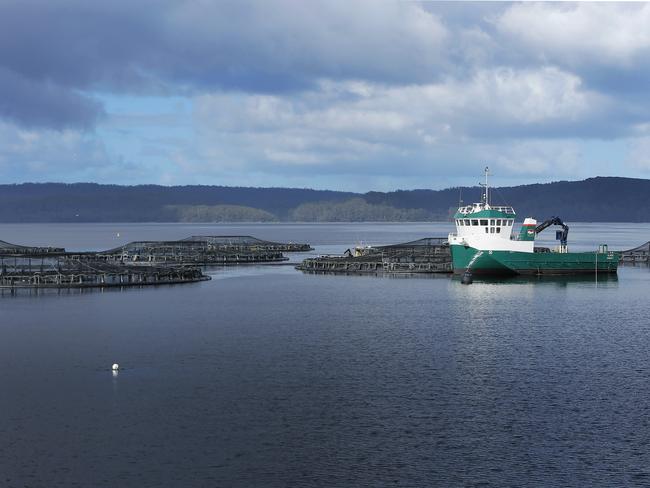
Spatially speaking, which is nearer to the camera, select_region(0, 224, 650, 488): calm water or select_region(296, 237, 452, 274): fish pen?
select_region(0, 224, 650, 488): calm water

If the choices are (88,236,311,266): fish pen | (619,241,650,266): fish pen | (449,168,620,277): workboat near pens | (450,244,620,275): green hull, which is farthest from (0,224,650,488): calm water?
(619,241,650,266): fish pen

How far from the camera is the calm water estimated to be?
3225 centimetres

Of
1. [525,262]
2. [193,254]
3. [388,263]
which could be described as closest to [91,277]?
[388,263]

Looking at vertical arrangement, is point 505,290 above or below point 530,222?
below

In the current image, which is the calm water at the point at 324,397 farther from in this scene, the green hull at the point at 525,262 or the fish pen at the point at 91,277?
the green hull at the point at 525,262

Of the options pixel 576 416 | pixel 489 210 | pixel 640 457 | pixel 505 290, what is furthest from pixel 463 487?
pixel 489 210

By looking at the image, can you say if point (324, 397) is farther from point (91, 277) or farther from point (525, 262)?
point (525, 262)

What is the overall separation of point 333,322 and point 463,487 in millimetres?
40132

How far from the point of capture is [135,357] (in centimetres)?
5344

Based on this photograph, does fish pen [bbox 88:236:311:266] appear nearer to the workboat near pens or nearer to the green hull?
the green hull

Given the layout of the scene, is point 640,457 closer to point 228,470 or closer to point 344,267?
point 228,470

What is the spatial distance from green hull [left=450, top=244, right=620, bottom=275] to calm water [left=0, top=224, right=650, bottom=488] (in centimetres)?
3125

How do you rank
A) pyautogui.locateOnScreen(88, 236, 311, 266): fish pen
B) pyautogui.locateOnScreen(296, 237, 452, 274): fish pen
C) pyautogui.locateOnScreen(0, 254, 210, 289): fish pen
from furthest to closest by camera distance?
pyautogui.locateOnScreen(88, 236, 311, 266): fish pen → pyautogui.locateOnScreen(296, 237, 452, 274): fish pen → pyautogui.locateOnScreen(0, 254, 210, 289): fish pen

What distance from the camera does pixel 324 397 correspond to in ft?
139
